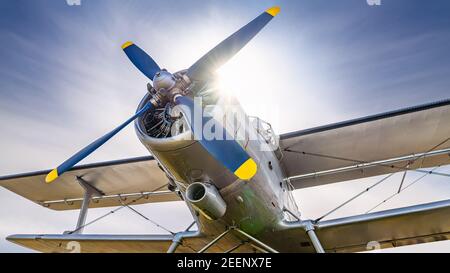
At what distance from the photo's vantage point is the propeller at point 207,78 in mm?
4031

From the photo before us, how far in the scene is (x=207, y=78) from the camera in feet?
15.2

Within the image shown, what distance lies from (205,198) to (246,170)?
1039 millimetres

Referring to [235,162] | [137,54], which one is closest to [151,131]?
[235,162]

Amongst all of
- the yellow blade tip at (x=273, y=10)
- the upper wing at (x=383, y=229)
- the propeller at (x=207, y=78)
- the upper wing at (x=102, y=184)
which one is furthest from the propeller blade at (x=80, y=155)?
the upper wing at (x=383, y=229)

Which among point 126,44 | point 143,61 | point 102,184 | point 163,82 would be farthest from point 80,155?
point 102,184

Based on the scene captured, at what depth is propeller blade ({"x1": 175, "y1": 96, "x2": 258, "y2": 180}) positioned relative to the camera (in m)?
3.89

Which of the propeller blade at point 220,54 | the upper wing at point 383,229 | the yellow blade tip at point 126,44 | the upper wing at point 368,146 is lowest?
the upper wing at point 383,229

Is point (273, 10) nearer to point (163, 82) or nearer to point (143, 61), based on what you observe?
point (163, 82)

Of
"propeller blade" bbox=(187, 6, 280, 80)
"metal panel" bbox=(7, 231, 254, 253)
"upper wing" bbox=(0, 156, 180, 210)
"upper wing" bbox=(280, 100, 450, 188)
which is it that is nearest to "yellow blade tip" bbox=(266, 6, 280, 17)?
"propeller blade" bbox=(187, 6, 280, 80)

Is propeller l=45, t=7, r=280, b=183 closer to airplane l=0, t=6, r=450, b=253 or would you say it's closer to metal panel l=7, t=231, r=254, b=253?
airplane l=0, t=6, r=450, b=253

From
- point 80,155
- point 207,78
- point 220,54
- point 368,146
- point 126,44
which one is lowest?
point 80,155

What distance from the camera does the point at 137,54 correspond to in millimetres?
5414

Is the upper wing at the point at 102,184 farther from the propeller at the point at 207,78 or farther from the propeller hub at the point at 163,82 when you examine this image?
the propeller hub at the point at 163,82
